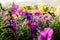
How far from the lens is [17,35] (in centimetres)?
102

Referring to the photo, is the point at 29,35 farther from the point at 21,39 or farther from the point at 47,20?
the point at 47,20

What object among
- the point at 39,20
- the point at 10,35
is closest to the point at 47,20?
the point at 39,20

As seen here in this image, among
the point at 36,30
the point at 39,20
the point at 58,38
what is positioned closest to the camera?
the point at 36,30

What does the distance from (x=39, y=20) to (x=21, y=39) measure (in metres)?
0.23

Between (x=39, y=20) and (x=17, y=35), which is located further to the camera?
(x=39, y=20)

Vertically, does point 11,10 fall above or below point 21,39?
above

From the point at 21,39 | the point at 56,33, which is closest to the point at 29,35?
the point at 21,39

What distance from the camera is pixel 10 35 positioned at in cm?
104

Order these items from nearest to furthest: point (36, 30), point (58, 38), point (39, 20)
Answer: point (36, 30), point (58, 38), point (39, 20)

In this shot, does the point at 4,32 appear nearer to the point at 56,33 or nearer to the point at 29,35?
the point at 29,35

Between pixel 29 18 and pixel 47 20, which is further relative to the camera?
pixel 47 20

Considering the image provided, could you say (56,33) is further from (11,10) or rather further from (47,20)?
(11,10)

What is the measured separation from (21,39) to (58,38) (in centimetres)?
19

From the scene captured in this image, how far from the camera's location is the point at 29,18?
105cm
